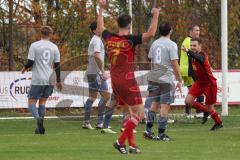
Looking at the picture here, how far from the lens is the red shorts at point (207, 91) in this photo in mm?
15695

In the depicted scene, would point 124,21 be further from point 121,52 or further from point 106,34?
point 121,52

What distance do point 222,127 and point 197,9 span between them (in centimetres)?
1750

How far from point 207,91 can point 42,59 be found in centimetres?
325

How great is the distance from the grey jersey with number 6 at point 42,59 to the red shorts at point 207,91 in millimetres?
2823

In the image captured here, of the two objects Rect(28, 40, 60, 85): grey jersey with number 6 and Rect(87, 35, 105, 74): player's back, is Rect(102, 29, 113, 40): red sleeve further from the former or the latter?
Rect(87, 35, 105, 74): player's back

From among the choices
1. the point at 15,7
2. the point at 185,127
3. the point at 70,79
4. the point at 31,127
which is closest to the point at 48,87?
the point at 31,127

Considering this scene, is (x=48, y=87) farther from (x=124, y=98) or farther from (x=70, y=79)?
(x=70, y=79)

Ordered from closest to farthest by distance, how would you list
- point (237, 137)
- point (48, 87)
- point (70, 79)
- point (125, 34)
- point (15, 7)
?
point (125, 34) → point (237, 137) → point (48, 87) → point (70, 79) → point (15, 7)

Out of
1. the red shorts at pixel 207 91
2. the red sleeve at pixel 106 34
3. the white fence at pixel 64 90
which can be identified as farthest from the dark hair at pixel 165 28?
the white fence at pixel 64 90

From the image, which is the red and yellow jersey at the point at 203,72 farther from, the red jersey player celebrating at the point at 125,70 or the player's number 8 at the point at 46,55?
the red jersey player celebrating at the point at 125,70

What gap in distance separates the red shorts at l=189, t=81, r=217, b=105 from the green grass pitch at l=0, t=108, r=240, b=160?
0.58 meters

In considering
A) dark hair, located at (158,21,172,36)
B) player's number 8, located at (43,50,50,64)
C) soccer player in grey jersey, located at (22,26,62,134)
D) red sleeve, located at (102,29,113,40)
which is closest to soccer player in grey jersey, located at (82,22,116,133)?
soccer player in grey jersey, located at (22,26,62,134)

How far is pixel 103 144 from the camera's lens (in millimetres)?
12938

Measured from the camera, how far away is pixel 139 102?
11.7 meters
